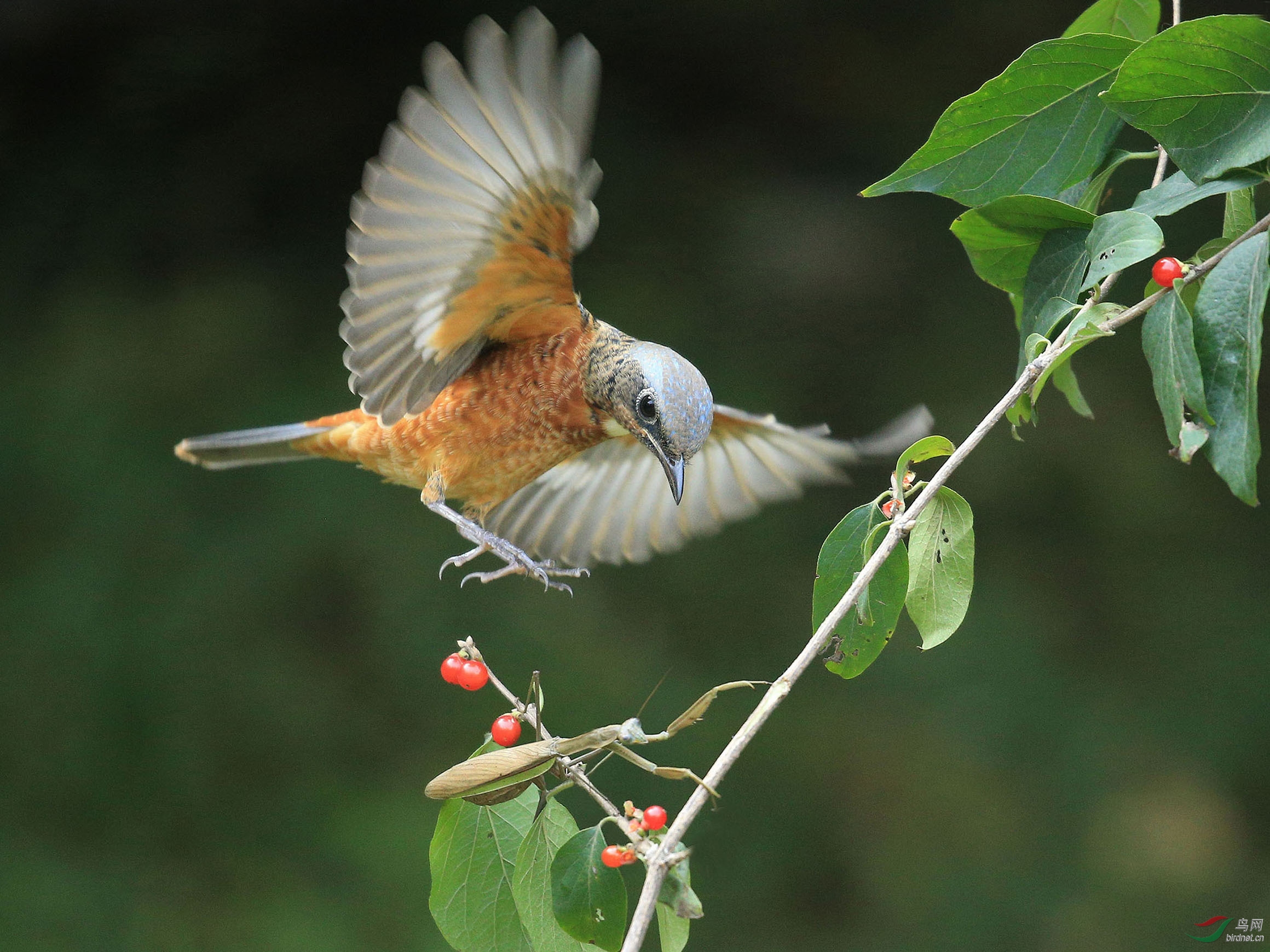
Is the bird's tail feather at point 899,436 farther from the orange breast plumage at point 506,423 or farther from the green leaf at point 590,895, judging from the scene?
the green leaf at point 590,895

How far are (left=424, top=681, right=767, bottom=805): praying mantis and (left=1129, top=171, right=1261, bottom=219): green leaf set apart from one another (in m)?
0.52

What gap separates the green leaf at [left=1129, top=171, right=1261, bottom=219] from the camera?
2.91ft

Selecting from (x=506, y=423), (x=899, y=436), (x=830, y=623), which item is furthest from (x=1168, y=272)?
(x=506, y=423)

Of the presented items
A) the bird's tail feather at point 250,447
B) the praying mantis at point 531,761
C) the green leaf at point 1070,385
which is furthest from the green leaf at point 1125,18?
the bird's tail feather at point 250,447

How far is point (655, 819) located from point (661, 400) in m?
0.67

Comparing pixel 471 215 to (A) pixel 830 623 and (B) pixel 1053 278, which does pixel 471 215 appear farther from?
(A) pixel 830 623

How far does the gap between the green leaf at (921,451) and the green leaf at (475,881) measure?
433 millimetres

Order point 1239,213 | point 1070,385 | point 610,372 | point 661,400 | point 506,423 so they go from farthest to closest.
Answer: point 506,423 < point 610,372 < point 661,400 < point 1070,385 < point 1239,213

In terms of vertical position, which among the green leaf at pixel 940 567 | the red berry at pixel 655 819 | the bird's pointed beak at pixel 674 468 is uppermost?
the green leaf at pixel 940 567

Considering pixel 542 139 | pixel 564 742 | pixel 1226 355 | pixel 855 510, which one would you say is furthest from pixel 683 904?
pixel 542 139

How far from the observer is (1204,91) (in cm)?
Result: 88

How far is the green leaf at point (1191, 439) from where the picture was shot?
0.84 metres

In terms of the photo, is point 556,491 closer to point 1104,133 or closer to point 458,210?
point 458,210

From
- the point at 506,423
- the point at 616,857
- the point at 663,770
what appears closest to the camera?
the point at 663,770
